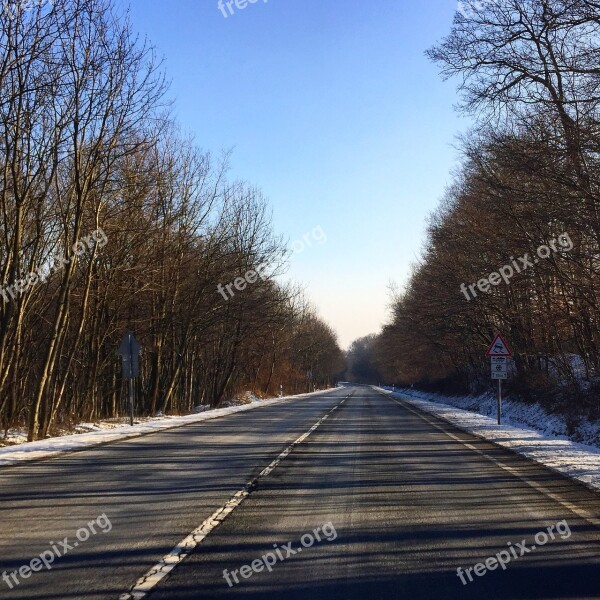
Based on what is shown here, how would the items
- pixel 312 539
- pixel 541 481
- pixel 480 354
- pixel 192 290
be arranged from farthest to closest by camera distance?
pixel 480 354
pixel 192 290
pixel 541 481
pixel 312 539

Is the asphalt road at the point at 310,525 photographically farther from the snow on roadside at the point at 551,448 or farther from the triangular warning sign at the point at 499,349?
the triangular warning sign at the point at 499,349

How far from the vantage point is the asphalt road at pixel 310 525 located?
5461 mm

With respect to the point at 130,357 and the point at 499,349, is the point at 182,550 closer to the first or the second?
the point at 130,357

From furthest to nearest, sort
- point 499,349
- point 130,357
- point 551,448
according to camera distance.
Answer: point 499,349 → point 130,357 → point 551,448

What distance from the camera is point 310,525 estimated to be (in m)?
7.32

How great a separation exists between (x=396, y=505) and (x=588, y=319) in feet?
49.3

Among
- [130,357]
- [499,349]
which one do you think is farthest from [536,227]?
[130,357]

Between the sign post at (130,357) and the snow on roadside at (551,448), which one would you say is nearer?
the snow on roadside at (551,448)

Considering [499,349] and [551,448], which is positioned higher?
[499,349]

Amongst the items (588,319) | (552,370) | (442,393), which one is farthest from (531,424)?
(442,393)

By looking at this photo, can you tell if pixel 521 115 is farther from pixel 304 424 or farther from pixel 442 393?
pixel 442 393

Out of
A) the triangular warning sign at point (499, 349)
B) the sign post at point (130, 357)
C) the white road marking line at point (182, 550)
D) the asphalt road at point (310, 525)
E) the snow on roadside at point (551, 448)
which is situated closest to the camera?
the white road marking line at point (182, 550)

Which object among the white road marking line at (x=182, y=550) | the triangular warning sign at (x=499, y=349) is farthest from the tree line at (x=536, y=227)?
the white road marking line at (x=182, y=550)

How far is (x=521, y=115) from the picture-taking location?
16.2 metres
